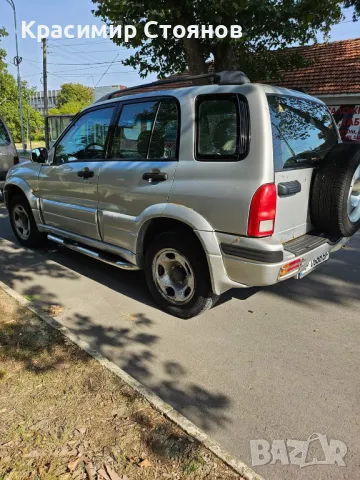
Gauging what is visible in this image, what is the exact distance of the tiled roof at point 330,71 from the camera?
12700 mm

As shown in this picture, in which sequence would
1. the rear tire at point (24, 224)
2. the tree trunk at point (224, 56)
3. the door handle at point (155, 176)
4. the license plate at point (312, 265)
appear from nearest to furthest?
the license plate at point (312, 265)
the door handle at point (155, 176)
the rear tire at point (24, 224)
the tree trunk at point (224, 56)

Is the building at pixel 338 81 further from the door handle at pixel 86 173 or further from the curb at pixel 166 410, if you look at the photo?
the curb at pixel 166 410

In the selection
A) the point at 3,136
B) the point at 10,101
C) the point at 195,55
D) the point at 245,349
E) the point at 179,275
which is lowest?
the point at 245,349

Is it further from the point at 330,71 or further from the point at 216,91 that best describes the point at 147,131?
the point at 330,71

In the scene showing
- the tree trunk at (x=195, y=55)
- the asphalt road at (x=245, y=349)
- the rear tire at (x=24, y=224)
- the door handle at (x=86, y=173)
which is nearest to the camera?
the asphalt road at (x=245, y=349)

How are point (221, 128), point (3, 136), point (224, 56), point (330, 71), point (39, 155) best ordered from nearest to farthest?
point (221, 128) → point (39, 155) → point (3, 136) → point (224, 56) → point (330, 71)

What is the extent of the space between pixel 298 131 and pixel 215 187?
0.97 m

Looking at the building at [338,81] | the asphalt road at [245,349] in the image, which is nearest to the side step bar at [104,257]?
the asphalt road at [245,349]

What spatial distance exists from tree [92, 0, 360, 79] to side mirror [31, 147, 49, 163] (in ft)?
16.3

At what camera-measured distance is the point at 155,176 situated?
339cm

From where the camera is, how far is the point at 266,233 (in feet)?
9.45

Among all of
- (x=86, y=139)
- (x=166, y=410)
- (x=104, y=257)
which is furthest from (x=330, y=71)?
(x=166, y=410)

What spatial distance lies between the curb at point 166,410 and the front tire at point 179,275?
93cm

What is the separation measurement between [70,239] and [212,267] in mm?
2355
